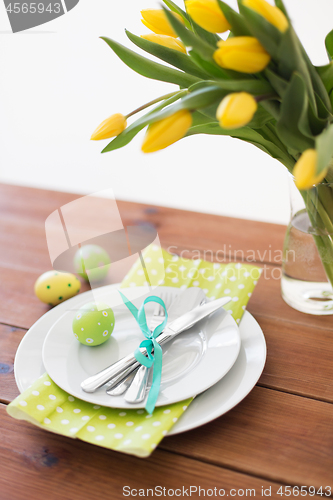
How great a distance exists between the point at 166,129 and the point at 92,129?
2527 millimetres

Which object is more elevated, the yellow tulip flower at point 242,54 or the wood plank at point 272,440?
the yellow tulip flower at point 242,54

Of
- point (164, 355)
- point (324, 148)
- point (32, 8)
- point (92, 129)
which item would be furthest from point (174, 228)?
point (32, 8)

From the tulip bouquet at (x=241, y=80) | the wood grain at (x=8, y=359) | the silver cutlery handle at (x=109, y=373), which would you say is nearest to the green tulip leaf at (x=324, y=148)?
the tulip bouquet at (x=241, y=80)

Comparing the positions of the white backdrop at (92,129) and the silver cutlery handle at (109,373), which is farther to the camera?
the white backdrop at (92,129)

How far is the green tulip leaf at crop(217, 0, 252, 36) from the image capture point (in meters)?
0.42

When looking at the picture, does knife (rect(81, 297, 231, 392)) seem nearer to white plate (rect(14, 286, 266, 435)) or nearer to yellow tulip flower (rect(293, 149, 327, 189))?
white plate (rect(14, 286, 266, 435))

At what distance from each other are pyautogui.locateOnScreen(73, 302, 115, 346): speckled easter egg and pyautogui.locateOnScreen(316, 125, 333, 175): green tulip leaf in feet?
1.20

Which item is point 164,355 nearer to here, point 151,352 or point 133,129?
point 151,352

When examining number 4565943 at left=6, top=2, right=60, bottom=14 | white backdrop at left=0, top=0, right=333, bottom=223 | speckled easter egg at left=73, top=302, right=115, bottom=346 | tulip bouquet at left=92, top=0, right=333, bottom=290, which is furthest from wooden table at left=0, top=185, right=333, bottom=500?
number 4565943 at left=6, top=2, right=60, bottom=14

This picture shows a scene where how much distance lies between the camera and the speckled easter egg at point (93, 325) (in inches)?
24.6

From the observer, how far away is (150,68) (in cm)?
53

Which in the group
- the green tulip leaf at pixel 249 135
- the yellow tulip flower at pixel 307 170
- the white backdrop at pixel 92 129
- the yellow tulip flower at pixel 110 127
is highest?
the yellow tulip flower at pixel 110 127

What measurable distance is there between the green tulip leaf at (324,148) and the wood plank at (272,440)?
0.30 metres

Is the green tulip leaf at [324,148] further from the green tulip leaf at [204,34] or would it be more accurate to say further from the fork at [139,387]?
the fork at [139,387]
